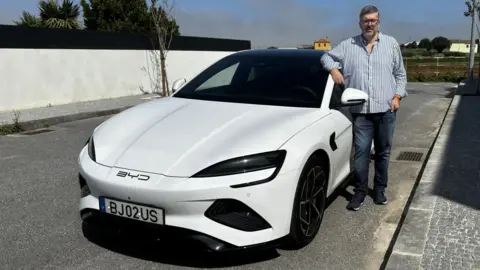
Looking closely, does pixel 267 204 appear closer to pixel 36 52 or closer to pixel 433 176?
pixel 433 176

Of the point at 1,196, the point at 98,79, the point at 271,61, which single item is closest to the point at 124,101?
the point at 98,79

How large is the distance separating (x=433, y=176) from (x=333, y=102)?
177 centimetres

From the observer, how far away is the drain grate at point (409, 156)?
6.10 meters

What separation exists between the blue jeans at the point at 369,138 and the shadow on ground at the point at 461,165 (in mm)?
715

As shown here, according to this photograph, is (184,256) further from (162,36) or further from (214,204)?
(162,36)

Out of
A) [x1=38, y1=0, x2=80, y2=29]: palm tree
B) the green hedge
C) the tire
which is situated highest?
[x1=38, y1=0, x2=80, y2=29]: palm tree

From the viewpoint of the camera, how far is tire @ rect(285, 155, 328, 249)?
9.97ft

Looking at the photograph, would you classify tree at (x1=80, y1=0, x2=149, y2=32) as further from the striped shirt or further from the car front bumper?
the car front bumper

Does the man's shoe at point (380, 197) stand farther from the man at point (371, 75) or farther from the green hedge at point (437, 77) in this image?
the green hedge at point (437, 77)

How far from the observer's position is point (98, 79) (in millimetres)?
13250

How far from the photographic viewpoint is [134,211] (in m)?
2.80

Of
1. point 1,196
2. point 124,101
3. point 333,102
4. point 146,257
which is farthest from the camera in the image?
point 124,101

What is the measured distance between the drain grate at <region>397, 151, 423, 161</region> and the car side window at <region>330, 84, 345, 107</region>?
2.57m

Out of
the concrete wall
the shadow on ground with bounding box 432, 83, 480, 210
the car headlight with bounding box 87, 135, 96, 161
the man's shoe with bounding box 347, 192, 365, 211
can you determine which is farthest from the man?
the concrete wall
